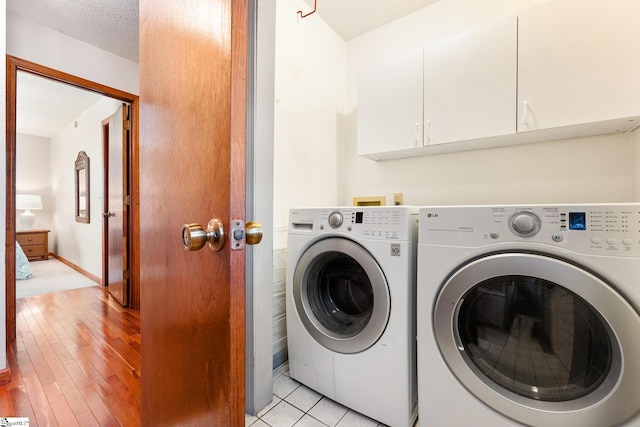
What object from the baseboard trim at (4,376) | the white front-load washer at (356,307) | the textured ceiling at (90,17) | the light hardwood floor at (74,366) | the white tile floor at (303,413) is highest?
the textured ceiling at (90,17)

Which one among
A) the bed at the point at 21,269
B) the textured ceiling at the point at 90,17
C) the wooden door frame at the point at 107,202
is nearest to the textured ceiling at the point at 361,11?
the textured ceiling at the point at 90,17

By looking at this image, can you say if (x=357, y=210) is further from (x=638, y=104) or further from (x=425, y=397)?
(x=638, y=104)

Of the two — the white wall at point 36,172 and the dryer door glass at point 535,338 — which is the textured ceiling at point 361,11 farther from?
the white wall at point 36,172

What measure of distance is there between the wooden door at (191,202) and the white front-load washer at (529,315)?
0.76m

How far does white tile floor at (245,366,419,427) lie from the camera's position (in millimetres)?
1146

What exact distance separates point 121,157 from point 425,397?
3.11m

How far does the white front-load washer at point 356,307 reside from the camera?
1062 mm

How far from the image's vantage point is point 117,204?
2.66 meters

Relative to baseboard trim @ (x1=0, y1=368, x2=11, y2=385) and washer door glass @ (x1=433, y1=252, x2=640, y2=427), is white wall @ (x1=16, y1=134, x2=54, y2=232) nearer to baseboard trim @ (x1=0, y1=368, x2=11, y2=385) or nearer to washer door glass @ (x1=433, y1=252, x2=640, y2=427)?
baseboard trim @ (x1=0, y1=368, x2=11, y2=385)

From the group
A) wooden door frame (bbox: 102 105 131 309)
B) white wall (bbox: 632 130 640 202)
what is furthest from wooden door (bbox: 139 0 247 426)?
wooden door frame (bbox: 102 105 131 309)

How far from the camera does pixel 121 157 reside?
262 cm

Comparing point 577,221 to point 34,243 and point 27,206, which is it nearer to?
point 34,243

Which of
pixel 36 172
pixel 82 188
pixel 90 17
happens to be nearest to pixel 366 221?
pixel 90 17

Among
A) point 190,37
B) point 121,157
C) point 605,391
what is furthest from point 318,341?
point 121,157
